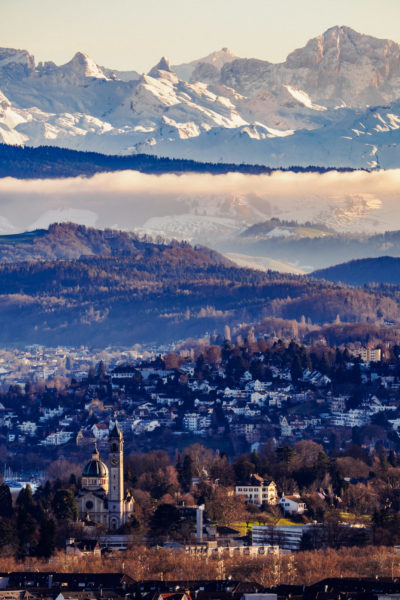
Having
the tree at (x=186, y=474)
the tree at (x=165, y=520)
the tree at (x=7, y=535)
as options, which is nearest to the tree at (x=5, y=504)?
the tree at (x=7, y=535)

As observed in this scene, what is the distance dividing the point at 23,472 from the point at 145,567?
5305 cm

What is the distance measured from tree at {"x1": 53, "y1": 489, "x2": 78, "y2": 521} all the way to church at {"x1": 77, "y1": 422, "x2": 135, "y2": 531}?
0.55m

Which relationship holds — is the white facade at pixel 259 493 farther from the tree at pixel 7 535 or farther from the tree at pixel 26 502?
the tree at pixel 7 535

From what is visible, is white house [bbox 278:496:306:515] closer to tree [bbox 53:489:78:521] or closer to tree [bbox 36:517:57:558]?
tree [bbox 53:489:78:521]

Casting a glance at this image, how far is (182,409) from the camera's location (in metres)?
164

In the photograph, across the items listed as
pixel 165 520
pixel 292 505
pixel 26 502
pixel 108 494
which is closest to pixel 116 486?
pixel 108 494

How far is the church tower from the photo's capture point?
10294 centimetres

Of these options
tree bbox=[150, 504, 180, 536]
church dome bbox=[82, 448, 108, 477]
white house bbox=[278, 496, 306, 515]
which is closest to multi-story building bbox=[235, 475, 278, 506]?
white house bbox=[278, 496, 306, 515]

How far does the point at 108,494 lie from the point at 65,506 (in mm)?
3103

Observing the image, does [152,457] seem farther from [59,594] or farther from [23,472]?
[59,594]

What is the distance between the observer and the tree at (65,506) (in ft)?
332

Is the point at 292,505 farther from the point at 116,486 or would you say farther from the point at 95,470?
the point at 95,470

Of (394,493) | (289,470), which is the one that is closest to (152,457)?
(289,470)

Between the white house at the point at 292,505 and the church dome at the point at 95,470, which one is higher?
the church dome at the point at 95,470
